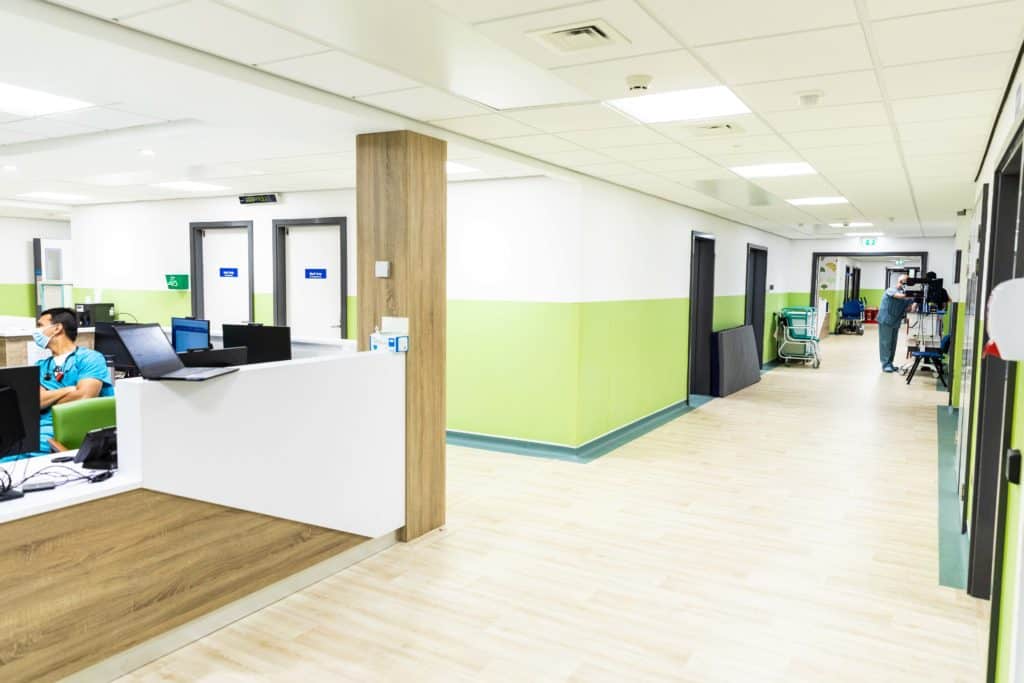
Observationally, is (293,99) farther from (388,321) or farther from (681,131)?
(681,131)

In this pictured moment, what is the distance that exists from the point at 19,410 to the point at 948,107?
439 centimetres

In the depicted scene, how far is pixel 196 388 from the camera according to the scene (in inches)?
123

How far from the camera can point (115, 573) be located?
288cm

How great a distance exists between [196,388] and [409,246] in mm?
1461

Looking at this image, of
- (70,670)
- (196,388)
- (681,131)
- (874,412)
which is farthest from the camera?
(874,412)

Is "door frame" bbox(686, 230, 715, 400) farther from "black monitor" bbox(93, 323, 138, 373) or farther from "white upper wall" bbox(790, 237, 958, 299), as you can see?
"black monitor" bbox(93, 323, 138, 373)

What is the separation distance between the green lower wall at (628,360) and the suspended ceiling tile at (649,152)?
1513mm

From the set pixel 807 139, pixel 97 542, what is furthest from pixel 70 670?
pixel 807 139

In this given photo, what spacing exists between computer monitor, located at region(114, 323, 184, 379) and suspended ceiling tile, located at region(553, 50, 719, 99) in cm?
204

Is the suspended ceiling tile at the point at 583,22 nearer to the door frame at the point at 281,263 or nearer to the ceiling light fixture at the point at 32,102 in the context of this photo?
the ceiling light fixture at the point at 32,102

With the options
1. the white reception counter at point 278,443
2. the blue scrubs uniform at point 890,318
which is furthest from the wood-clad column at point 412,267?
the blue scrubs uniform at point 890,318

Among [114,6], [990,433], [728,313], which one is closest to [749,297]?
[728,313]

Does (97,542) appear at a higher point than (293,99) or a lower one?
lower

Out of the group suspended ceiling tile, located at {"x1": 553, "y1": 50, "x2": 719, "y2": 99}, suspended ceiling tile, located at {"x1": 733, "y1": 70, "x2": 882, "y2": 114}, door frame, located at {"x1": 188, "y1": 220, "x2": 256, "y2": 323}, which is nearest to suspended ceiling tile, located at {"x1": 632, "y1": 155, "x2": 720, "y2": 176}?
suspended ceiling tile, located at {"x1": 733, "y1": 70, "x2": 882, "y2": 114}
